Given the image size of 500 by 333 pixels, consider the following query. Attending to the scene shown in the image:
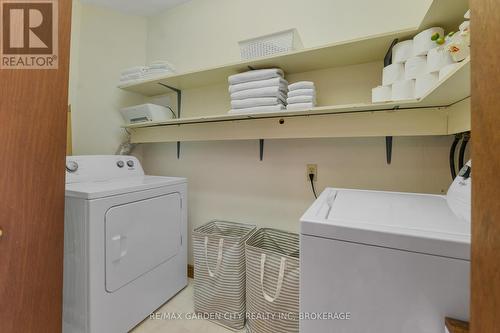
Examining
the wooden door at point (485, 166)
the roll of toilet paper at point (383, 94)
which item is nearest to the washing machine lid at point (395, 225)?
the wooden door at point (485, 166)

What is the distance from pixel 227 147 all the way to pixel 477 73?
5.36ft

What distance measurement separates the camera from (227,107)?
189cm

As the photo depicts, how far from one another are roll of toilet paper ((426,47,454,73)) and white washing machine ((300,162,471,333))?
1.76 ft

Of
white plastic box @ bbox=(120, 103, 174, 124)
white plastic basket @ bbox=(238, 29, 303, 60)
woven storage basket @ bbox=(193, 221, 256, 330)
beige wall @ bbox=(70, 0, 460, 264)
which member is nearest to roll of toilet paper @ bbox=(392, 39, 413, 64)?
beige wall @ bbox=(70, 0, 460, 264)

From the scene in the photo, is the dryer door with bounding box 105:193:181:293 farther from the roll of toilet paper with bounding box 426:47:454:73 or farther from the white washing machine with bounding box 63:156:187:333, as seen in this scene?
the roll of toilet paper with bounding box 426:47:454:73

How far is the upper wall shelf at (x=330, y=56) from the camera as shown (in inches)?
40.3

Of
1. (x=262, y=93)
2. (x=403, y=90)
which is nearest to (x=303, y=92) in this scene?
(x=262, y=93)

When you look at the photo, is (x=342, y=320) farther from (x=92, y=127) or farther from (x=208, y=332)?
(x=92, y=127)

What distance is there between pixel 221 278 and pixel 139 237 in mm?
610

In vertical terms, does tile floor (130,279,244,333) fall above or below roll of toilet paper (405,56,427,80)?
below

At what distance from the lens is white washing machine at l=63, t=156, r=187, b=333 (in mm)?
1179

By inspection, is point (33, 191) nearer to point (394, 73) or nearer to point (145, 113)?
point (145, 113)

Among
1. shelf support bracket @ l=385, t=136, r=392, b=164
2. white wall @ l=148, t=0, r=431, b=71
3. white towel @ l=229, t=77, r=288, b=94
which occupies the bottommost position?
shelf support bracket @ l=385, t=136, r=392, b=164

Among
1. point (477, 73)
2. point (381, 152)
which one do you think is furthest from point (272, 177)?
point (477, 73)
